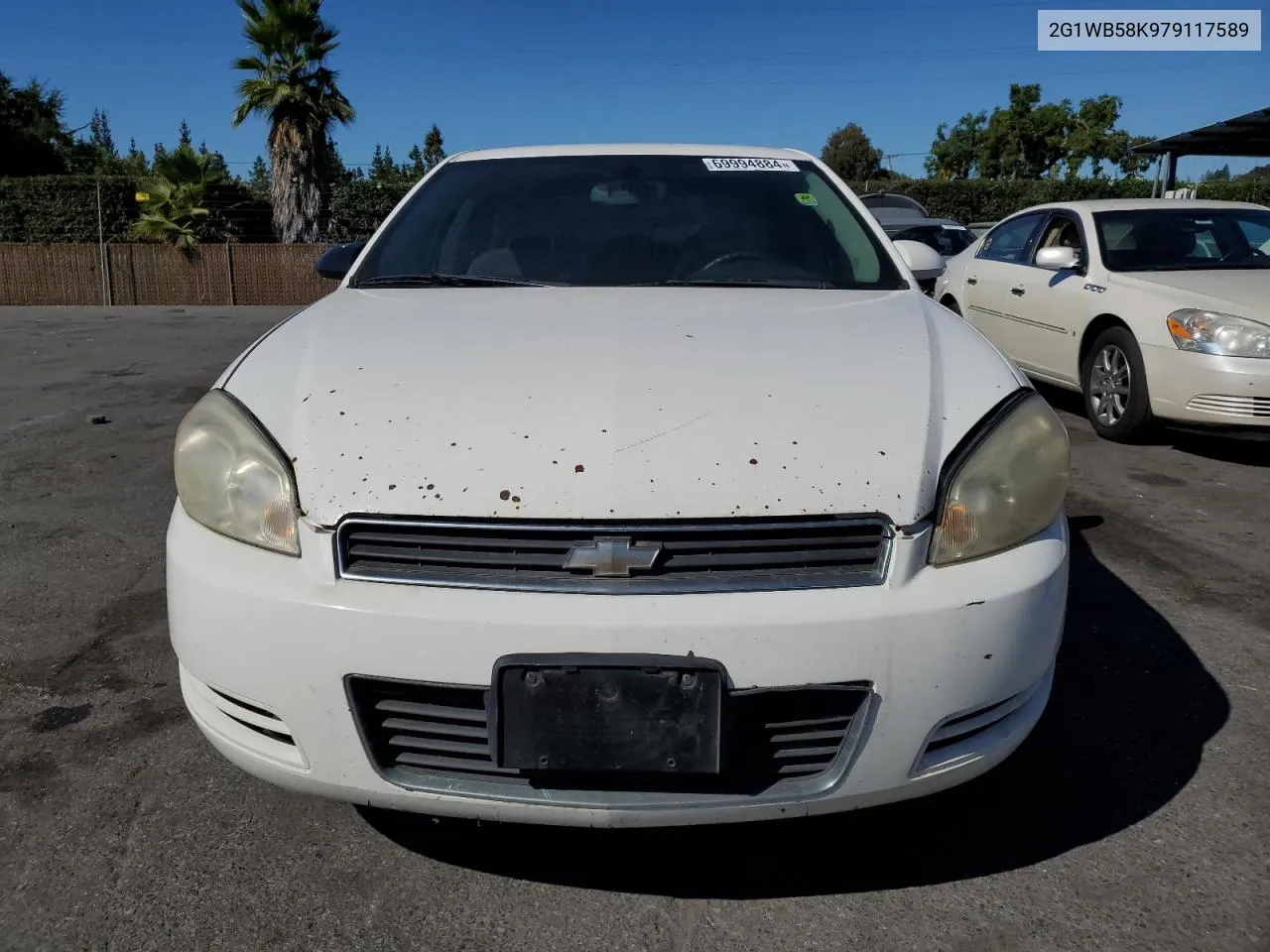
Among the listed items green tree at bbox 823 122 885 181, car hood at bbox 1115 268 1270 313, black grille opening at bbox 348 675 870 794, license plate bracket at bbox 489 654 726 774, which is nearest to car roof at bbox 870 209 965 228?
car hood at bbox 1115 268 1270 313

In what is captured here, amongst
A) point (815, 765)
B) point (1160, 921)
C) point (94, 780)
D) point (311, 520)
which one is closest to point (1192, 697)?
point (1160, 921)

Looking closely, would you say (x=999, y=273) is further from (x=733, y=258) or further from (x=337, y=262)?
(x=337, y=262)

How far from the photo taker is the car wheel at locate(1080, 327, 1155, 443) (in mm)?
5602

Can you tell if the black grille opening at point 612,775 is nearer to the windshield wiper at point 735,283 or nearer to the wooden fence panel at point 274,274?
the windshield wiper at point 735,283

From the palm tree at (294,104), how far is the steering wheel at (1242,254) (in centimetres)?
1783

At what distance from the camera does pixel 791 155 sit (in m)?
3.40

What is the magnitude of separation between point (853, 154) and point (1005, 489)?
77.3 m

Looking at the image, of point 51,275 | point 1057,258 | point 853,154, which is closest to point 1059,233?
point 1057,258

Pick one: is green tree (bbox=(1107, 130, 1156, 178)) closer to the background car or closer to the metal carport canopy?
the metal carport canopy

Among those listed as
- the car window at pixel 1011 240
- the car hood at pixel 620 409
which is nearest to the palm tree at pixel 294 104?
the car window at pixel 1011 240

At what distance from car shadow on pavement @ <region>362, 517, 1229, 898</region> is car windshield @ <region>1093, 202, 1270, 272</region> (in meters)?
4.39

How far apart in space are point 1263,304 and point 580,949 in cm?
508

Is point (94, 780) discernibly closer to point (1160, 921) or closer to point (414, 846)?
point (414, 846)

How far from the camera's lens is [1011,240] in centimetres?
738
